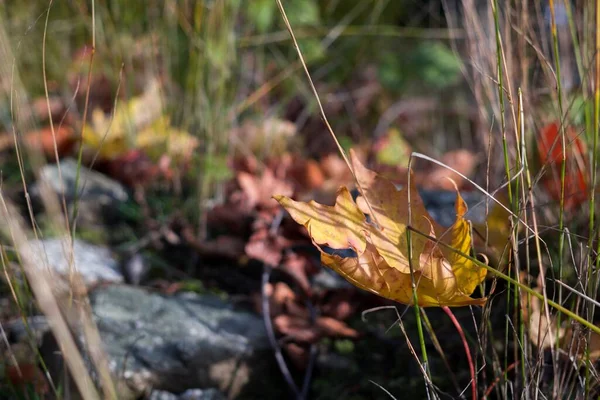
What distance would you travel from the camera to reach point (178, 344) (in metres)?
1.15

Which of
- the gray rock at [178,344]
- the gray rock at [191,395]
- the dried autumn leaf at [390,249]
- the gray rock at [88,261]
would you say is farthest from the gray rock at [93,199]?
the dried autumn leaf at [390,249]

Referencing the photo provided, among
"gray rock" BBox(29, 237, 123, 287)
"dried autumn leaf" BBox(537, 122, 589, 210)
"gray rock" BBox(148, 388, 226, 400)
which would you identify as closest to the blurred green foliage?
"dried autumn leaf" BBox(537, 122, 589, 210)

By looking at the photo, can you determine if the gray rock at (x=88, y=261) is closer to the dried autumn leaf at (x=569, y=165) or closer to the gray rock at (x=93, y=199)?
the gray rock at (x=93, y=199)

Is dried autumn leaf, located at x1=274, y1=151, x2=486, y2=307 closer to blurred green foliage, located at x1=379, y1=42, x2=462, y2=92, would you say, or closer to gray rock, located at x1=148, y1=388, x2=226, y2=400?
gray rock, located at x1=148, y1=388, x2=226, y2=400

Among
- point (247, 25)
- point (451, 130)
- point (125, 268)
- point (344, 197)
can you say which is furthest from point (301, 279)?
point (451, 130)

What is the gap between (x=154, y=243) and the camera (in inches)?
61.1

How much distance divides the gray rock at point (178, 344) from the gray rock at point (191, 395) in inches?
0.4

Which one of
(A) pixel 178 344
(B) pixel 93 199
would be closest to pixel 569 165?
(A) pixel 178 344

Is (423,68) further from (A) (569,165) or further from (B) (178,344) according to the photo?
(B) (178,344)

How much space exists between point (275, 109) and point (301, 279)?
793 millimetres

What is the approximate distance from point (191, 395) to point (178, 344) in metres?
0.10

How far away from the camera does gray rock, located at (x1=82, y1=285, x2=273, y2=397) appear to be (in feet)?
3.63

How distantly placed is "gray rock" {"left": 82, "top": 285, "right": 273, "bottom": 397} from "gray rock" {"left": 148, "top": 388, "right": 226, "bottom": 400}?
0.01 m

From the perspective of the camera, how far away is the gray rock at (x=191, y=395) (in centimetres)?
109
